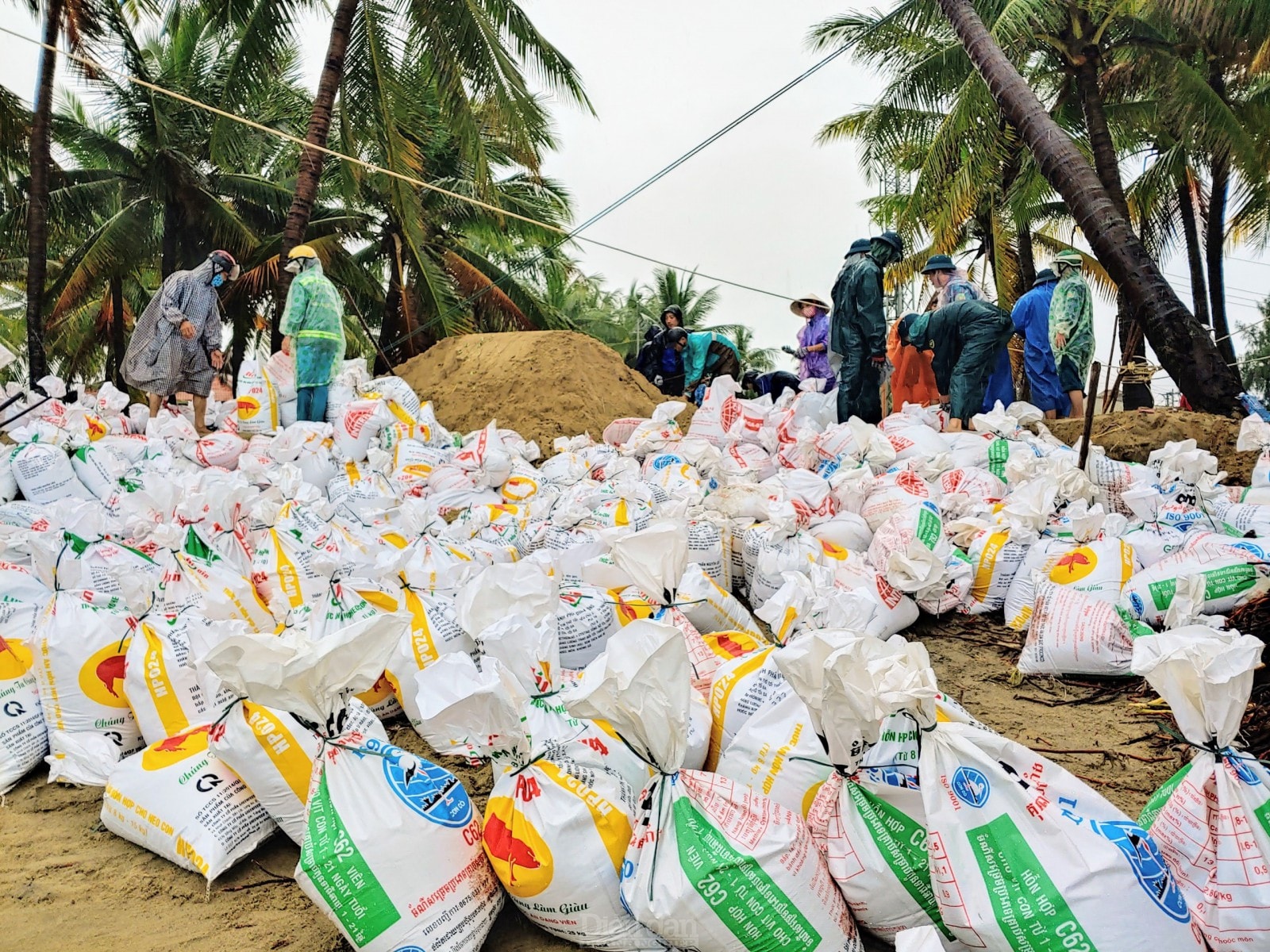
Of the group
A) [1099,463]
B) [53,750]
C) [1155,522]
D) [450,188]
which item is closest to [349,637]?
[53,750]

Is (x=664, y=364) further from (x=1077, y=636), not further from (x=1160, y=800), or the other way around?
(x=1160, y=800)

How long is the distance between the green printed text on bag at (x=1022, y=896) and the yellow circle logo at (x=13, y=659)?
7.52 ft

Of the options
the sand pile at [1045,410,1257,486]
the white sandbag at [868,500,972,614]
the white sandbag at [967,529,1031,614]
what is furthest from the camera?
the sand pile at [1045,410,1257,486]

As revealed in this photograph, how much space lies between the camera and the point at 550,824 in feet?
5.21

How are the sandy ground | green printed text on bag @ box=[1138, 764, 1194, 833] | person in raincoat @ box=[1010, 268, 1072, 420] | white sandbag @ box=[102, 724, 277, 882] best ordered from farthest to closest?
person in raincoat @ box=[1010, 268, 1072, 420]
white sandbag @ box=[102, 724, 277, 882]
the sandy ground
green printed text on bag @ box=[1138, 764, 1194, 833]

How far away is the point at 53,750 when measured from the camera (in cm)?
234

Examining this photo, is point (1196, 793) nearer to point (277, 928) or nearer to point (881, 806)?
point (881, 806)

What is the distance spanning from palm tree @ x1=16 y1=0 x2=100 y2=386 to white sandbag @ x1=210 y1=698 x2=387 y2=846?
321 inches

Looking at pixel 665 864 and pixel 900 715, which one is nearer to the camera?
pixel 665 864

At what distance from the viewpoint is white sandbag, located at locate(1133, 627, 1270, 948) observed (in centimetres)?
138

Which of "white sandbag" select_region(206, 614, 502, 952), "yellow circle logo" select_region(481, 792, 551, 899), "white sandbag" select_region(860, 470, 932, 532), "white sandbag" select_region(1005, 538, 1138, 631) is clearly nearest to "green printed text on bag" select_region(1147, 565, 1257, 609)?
"white sandbag" select_region(1005, 538, 1138, 631)

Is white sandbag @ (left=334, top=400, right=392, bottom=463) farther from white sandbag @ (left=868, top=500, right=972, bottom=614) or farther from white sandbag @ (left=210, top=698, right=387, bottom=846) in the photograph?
white sandbag @ (left=210, top=698, right=387, bottom=846)

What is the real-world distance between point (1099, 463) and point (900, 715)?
3.02 metres

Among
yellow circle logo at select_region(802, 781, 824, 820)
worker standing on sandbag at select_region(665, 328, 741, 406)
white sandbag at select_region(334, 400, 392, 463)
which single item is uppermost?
worker standing on sandbag at select_region(665, 328, 741, 406)
